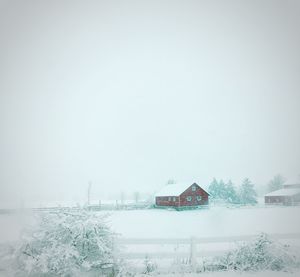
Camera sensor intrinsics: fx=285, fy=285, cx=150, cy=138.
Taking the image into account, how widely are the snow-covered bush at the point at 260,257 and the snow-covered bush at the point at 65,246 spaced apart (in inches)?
111

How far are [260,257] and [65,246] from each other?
4.53 m

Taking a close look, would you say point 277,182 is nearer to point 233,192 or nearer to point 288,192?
point 288,192

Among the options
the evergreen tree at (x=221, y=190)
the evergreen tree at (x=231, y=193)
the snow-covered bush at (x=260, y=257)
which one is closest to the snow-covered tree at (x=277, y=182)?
the evergreen tree at (x=231, y=193)

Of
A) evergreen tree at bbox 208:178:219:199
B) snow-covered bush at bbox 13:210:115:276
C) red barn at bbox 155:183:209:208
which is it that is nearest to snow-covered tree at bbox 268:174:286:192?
evergreen tree at bbox 208:178:219:199

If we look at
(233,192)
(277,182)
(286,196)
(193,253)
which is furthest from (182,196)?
(193,253)

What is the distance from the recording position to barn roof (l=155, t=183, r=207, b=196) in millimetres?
27869

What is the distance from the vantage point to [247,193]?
30.3m

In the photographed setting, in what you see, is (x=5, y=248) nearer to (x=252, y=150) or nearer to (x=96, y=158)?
(x=96, y=158)

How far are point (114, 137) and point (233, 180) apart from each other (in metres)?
16.5

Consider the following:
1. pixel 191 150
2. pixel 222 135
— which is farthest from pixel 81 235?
pixel 222 135

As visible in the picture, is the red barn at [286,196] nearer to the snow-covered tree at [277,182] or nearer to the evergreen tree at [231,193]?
the snow-covered tree at [277,182]

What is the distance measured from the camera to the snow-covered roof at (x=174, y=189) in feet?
91.4

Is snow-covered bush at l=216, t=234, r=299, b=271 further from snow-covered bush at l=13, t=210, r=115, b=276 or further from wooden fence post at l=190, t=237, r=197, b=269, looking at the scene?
snow-covered bush at l=13, t=210, r=115, b=276

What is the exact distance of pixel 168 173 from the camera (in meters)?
28.1
